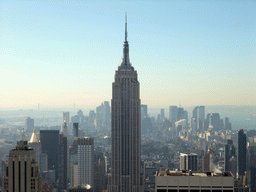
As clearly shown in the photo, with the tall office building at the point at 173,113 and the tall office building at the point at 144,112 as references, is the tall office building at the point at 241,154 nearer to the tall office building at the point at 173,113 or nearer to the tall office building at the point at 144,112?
the tall office building at the point at 173,113

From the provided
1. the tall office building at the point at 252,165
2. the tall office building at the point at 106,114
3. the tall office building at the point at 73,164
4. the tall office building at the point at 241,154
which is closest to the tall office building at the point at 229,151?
the tall office building at the point at 241,154

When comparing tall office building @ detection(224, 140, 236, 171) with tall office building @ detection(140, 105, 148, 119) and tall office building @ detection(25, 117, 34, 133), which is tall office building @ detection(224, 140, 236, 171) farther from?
tall office building @ detection(25, 117, 34, 133)

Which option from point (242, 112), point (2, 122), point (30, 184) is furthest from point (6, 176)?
point (242, 112)

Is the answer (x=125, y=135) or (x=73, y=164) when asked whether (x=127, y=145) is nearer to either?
(x=125, y=135)

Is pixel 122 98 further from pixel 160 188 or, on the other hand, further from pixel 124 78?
pixel 160 188

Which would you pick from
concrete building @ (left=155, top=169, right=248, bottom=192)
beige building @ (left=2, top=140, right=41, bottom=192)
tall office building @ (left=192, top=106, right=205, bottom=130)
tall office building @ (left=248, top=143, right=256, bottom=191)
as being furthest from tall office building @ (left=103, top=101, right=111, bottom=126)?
concrete building @ (left=155, top=169, right=248, bottom=192)
